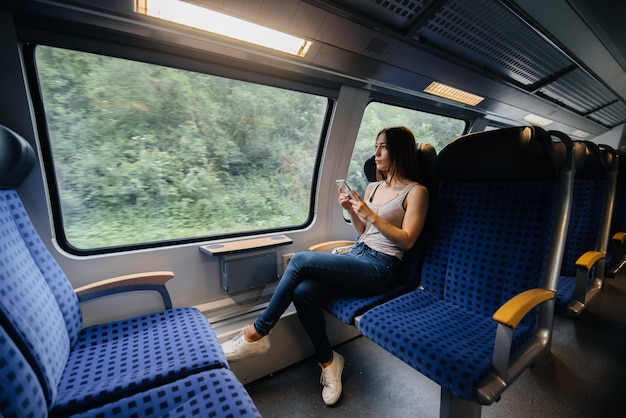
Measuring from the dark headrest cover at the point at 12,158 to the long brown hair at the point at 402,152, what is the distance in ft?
6.54

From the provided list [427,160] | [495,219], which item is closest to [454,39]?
[427,160]

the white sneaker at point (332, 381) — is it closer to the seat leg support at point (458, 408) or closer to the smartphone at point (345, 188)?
the seat leg support at point (458, 408)

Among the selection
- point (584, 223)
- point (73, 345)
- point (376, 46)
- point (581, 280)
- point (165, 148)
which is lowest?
point (73, 345)

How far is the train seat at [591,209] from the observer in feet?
6.91

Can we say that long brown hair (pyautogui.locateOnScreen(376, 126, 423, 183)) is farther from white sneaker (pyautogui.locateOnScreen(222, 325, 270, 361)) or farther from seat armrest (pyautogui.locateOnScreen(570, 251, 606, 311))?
white sneaker (pyautogui.locateOnScreen(222, 325, 270, 361))

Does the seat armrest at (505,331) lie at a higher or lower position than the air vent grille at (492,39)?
lower

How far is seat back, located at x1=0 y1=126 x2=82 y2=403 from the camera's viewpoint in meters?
0.93

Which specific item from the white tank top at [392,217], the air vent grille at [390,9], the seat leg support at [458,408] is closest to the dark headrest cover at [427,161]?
the white tank top at [392,217]

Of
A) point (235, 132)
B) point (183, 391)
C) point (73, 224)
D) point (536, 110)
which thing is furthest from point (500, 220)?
point (536, 110)

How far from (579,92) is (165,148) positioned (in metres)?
4.84

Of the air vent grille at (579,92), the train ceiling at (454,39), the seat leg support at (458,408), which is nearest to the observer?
the seat leg support at (458,408)

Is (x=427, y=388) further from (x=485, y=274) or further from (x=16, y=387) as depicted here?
(x=16, y=387)

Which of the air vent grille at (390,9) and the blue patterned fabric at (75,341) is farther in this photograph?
the air vent grille at (390,9)

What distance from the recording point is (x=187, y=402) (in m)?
0.97
